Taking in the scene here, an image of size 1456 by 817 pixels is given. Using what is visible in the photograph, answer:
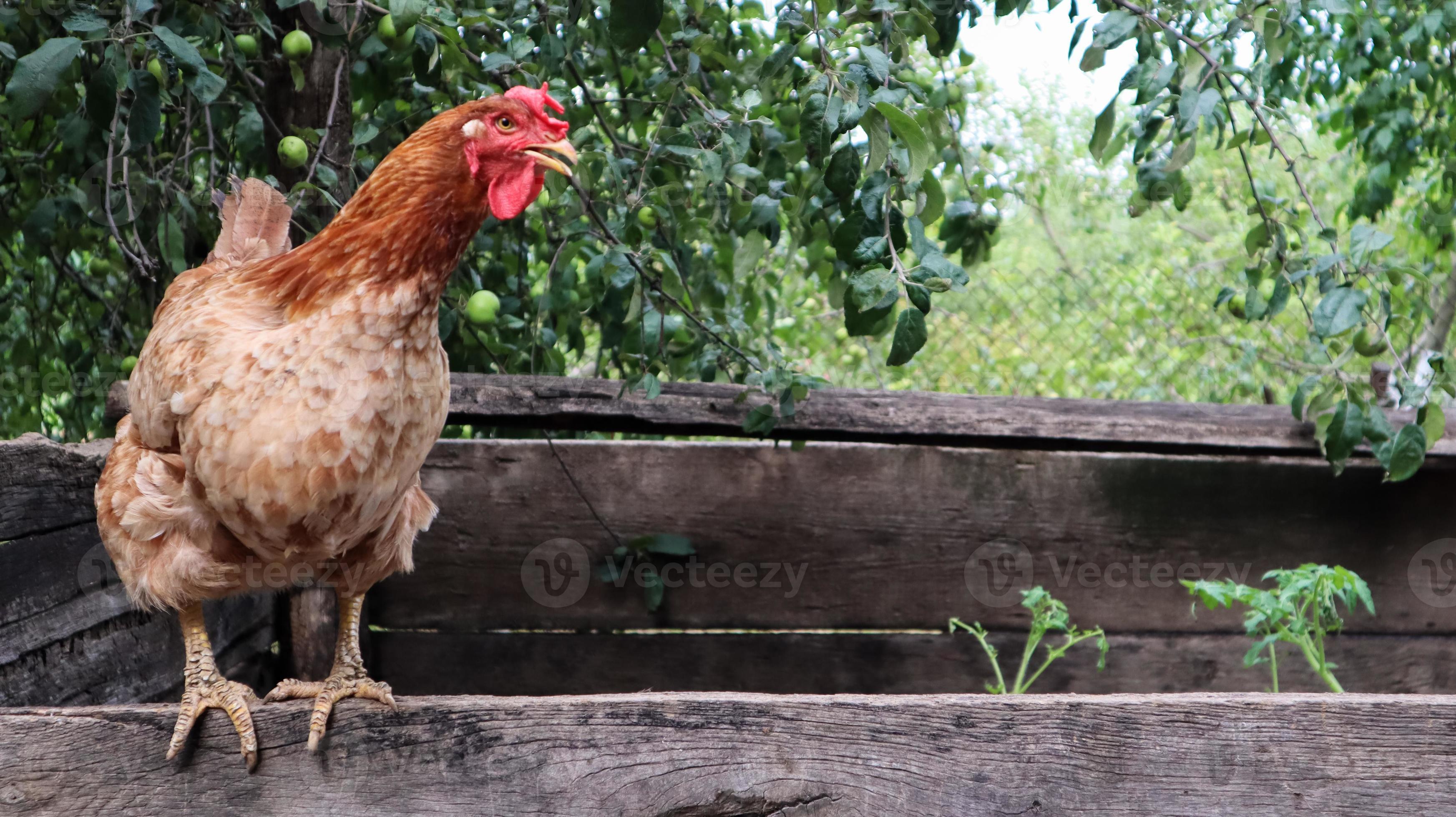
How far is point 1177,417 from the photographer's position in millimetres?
2104

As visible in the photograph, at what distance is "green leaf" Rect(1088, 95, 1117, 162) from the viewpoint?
155 cm

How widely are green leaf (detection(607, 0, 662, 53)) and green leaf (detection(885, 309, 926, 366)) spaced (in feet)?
1.37

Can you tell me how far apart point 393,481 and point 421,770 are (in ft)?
1.03

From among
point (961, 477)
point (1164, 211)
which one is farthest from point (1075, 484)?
point (1164, 211)

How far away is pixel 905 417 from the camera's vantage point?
2021 millimetres

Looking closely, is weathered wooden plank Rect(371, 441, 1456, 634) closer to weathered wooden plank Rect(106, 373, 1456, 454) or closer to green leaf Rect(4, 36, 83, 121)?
weathered wooden plank Rect(106, 373, 1456, 454)

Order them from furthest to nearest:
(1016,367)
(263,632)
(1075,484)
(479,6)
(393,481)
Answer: (1016,367), (1075,484), (263,632), (479,6), (393,481)

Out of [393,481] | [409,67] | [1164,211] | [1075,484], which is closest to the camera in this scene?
[393,481]

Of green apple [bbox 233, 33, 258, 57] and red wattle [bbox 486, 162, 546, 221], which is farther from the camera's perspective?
green apple [bbox 233, 33, 258, 57]

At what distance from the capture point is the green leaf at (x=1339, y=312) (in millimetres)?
1435

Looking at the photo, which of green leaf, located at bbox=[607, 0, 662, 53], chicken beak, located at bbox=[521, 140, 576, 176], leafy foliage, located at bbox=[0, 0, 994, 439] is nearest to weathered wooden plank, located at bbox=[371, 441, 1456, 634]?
leafy foliage, located at bbox=[0, 0, 994, 439]

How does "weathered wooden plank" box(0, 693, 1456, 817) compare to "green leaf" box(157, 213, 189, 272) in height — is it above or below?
below

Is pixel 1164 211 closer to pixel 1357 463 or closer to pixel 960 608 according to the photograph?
pixel 1357 463

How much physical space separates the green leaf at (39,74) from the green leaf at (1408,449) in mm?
1993
